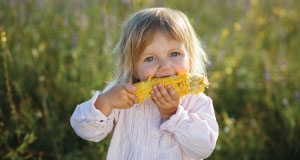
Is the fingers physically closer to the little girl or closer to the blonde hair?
the little girl

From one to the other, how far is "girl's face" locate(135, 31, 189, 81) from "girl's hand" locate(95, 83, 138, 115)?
11 centimetres

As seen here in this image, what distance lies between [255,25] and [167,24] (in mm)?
3414

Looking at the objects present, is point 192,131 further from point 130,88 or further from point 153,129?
point 130,88

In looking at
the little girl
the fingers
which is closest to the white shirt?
the little girl

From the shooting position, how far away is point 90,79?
3658 millimetres

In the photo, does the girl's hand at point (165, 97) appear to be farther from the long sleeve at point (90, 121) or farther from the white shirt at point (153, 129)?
the long sleeve at point (90, 121)

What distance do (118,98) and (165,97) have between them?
224mm

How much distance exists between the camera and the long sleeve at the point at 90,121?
2213mm

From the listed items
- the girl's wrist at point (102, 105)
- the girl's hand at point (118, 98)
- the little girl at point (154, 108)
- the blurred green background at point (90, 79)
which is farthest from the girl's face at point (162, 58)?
the blurred green background at point (90, 79)

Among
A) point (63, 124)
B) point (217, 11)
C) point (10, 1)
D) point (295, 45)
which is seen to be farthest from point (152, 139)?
point (217, 11)

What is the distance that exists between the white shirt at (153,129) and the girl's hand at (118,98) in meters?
0.04

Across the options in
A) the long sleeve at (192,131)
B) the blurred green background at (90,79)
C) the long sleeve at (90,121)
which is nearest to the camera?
the long sleeve at (192,131)

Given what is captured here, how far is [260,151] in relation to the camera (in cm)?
344

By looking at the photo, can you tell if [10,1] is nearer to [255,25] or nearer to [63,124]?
[63,124]
